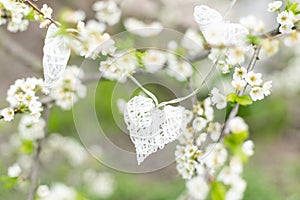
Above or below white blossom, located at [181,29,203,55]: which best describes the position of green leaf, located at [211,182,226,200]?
below

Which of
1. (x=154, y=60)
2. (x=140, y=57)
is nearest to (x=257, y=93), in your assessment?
(x=140, y=57)

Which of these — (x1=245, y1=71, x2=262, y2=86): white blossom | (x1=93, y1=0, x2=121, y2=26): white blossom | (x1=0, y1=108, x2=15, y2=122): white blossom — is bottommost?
(x1=245, y1=71, x2=262, y2=86): white blossom

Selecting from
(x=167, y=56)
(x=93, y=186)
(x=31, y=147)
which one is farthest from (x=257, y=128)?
(x=31, y=147)

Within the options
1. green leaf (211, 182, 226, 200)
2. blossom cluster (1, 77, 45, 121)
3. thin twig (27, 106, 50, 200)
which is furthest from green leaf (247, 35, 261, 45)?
thin twig (27, 106, 50, 200)

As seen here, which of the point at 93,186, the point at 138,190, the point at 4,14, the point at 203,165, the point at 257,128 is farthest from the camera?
the point at 257,128

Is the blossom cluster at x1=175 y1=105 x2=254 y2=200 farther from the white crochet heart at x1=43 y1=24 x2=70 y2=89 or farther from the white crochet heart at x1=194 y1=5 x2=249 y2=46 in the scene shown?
the white crochet heart at x1=43 y1=24 x2=70 y2=89

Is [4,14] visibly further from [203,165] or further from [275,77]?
[275,77]
